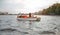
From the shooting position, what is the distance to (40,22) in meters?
1.50

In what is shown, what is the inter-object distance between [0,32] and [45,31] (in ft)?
1.99

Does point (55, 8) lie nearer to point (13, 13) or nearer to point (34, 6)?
point (34, 6)

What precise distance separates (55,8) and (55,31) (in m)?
0.31

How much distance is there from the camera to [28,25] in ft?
4.95

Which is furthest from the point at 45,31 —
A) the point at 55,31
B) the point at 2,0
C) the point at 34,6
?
the point at 2,0

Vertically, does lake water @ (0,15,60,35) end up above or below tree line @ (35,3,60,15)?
below

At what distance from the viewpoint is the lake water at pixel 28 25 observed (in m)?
1.49

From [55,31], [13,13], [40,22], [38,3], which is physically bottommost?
[55,31]

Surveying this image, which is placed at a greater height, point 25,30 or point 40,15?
point 40,15

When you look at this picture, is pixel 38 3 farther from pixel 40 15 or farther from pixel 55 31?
pixel 55 31

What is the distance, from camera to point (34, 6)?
5.02ft

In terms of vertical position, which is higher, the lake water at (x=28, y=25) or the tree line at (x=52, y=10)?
the tree line at (x=52, y=10)

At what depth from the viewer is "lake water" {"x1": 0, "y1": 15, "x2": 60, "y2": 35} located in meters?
1.49

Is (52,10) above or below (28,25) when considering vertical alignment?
above
